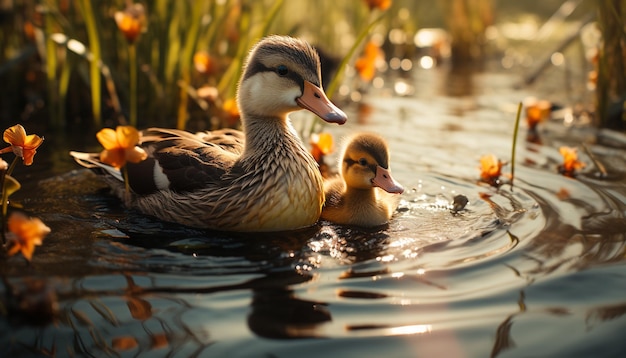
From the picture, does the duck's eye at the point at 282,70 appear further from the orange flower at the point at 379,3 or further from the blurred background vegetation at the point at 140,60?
the orange flower at the point at 379,3

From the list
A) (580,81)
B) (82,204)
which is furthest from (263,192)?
(580,81)

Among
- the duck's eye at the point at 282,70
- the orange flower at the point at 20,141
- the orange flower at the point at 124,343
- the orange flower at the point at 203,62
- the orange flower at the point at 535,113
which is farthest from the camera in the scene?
the orange flower at the point at 535,113

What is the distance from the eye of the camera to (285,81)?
15.7 ft

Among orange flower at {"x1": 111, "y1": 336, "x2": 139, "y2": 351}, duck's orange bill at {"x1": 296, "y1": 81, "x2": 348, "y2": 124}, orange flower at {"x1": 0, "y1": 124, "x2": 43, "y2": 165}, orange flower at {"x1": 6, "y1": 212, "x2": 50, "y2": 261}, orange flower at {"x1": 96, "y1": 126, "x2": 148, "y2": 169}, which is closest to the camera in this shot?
orange flower at {"x1": 111, "y1": 336, "x2": 139, "y2": 351}

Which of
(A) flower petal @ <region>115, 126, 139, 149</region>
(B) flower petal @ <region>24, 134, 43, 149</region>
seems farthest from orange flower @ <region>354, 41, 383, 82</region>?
(B) flower petal @ <region>24, 134, 43, 149</region>

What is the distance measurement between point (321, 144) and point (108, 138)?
207cm

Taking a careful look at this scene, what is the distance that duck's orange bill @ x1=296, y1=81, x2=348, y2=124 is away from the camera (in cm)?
464

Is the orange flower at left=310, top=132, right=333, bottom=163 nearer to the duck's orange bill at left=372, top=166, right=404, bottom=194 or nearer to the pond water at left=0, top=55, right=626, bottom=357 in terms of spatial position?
the pond water at left=0, top=55, right=626, bottom=357

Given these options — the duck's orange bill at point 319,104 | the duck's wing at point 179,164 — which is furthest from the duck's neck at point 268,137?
the duck's orange bill at point 319,104

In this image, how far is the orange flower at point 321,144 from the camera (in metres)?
5.86

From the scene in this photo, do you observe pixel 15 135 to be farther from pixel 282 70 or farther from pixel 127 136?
pixel 282 70

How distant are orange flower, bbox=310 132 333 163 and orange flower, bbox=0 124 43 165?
2.28 m

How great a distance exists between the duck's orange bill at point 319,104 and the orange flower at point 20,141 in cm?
152

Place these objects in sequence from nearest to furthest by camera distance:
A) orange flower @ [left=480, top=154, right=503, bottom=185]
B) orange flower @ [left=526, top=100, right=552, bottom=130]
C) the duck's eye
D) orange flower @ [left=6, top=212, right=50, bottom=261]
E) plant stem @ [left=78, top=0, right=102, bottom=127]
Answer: orange flower @ [left=6, top=212, right=50, bottom=261] → the duck's eye → orange flower @ [left=480, top=154, right=503, bottom=185] → plant stem @ [left=78, top=0, right=102, bottom=127] → orange flower @ [left=526, top=100, right=552, bottom=130]
